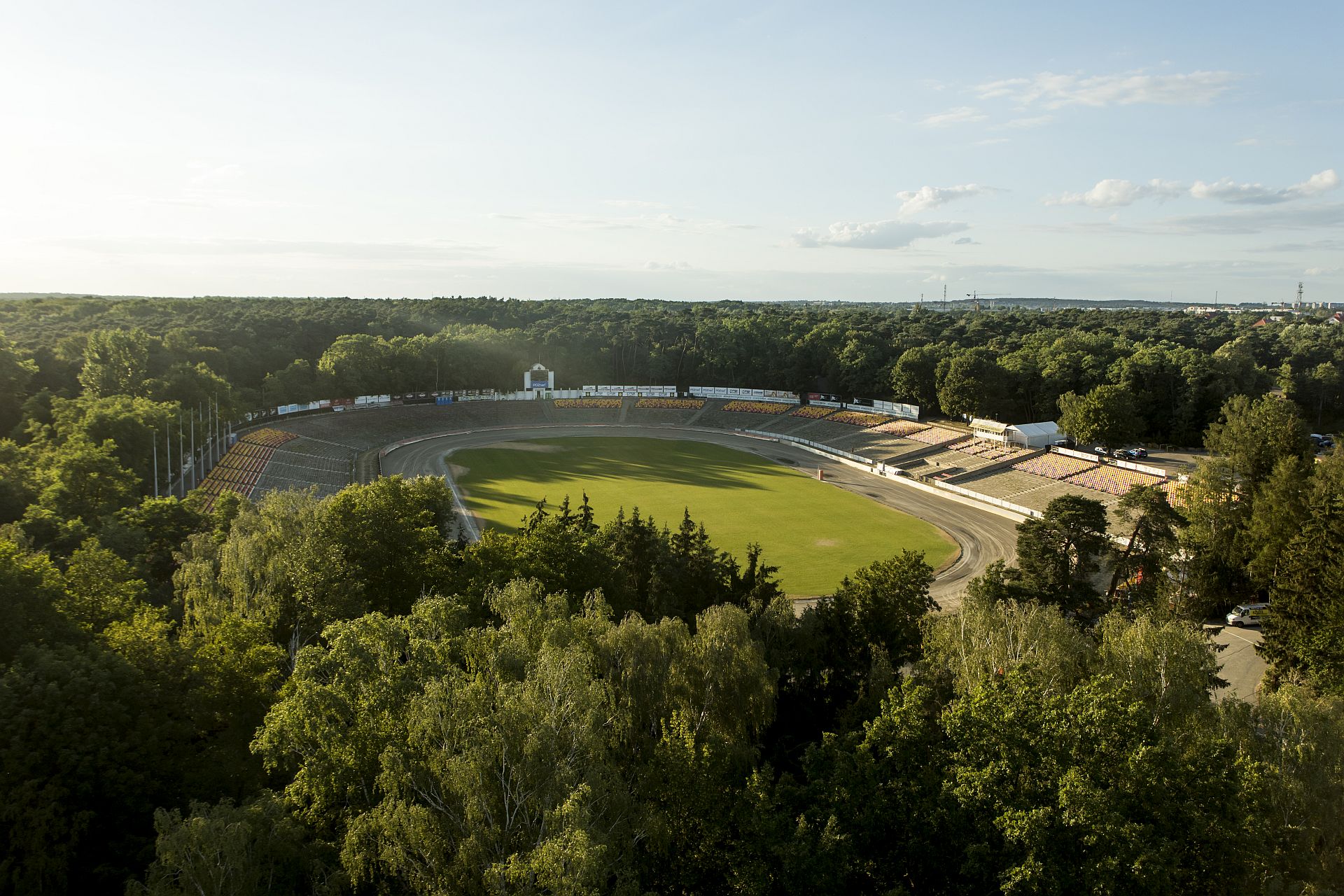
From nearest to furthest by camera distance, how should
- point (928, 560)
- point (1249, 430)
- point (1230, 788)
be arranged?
1. point (1230, 788)
2. point (1249, 430)
3. point (928, 560)

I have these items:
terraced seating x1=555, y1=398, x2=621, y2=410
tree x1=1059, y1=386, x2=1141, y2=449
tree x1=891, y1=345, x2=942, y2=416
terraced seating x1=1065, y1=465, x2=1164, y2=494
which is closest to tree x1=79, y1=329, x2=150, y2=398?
terraced seating x1=555, y1=398, x2=621, y2=410

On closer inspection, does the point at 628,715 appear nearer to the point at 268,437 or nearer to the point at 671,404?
the point at 268,437

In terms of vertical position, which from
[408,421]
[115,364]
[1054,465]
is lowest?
[1054,465]

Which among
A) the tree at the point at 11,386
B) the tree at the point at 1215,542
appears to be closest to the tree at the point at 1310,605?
the tree at the point at 1215,542

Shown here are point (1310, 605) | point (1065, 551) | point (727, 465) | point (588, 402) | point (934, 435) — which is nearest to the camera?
point (1310, 605)

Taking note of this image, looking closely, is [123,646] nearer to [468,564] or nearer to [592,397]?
[468,564]

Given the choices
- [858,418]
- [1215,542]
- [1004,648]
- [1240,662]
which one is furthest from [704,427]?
[1004,648]

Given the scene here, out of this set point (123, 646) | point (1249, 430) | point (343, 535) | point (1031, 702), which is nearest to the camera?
point (1031, 702)

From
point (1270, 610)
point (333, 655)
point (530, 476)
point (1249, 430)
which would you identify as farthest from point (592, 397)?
point (333, 655)
